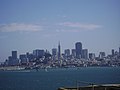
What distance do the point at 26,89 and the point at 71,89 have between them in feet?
203

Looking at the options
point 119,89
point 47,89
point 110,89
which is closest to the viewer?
point 119,89

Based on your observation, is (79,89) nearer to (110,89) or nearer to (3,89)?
(110,89)

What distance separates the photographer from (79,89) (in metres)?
20.5

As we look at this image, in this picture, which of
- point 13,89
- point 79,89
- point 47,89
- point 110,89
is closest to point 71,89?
point 79,89

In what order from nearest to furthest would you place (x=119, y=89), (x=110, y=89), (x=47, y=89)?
(x=119, y=89)
(x=110, y=89)
(x=47, y=89)

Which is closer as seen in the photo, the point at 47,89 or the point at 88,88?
the point at 88,88

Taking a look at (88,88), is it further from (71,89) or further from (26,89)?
(26,89)

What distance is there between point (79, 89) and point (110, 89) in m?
2.13

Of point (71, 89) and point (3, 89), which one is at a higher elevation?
point (71, 89)

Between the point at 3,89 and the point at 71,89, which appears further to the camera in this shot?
the point at 3,89

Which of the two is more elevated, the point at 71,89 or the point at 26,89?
the point at 71,89

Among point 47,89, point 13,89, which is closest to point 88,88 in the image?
point 47,89

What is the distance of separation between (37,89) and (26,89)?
3520 millimetres

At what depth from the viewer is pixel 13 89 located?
276 ft
